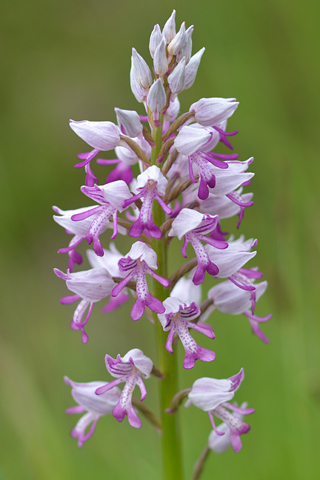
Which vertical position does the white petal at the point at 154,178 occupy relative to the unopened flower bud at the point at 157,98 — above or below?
below

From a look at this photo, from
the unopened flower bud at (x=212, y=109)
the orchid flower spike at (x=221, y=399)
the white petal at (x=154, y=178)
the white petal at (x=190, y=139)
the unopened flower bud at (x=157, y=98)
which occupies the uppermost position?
the unopened flower bud at (x=157, y=98)

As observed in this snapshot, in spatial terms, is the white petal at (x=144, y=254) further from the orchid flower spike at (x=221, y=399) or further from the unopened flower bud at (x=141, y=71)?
the unopened flower bud at (x=141, y=71)

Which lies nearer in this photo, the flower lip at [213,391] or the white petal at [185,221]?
the white petal at [185,221]

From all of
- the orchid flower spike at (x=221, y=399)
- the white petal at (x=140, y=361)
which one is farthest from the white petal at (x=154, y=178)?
the orchid flower spike at (x=221, y=399)

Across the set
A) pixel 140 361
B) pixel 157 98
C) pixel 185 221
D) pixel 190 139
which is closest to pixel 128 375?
pixel 140 361

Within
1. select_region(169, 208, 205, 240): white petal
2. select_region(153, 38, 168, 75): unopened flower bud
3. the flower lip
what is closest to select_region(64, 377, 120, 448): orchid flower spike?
the flower lip
